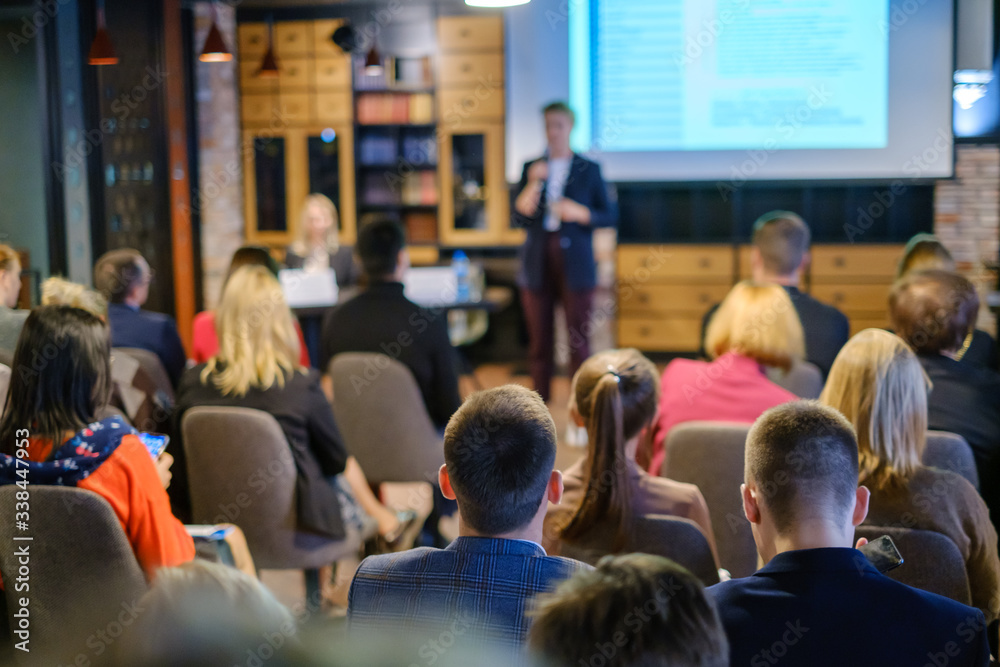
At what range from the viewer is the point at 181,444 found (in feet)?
8.26

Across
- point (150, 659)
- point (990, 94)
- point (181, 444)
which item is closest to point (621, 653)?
point (150, 659)

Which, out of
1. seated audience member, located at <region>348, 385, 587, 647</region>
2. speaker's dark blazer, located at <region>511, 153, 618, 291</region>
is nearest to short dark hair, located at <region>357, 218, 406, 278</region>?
speaker's dark blazer, located at <region>511, 153, 618, 291</region>

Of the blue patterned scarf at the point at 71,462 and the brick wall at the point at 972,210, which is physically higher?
the brick wall at the point at 972,210

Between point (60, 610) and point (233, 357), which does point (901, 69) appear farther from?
point (60, 610)

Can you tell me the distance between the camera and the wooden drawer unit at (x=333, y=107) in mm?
7141

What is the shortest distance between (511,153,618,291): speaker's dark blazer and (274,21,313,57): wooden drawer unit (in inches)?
111

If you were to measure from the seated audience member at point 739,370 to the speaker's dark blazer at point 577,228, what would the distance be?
242cm

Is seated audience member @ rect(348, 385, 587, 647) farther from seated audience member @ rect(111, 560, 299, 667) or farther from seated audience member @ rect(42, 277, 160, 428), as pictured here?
seated audience member @ rect(42, 277, 160, 428)

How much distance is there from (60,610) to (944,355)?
2.18 metres

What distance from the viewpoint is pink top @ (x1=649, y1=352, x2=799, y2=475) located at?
8.23 feet

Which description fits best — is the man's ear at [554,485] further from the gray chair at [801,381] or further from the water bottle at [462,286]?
the water bottle at [462,286]

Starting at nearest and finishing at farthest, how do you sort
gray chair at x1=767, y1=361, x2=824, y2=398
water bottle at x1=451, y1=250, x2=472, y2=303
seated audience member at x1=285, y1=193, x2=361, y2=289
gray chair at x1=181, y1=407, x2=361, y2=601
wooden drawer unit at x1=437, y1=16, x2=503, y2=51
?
gray chair at x1=181, y1=407, x2=361, y2=601 → gray chair at x1=767, y1=361, x2=824, y2=398 → water bottle at x1=451, y1=250, x2=472, y2=303 → seated audience member at x1=285, y1=193, x2=361, y2=289 → wooden drawer unit at x1=437, y1=16, x2=503, y2=51

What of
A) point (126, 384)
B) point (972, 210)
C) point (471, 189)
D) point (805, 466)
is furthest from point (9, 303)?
point (972, 210)

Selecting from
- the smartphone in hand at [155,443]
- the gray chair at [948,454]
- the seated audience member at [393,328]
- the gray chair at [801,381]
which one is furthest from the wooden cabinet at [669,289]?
the smartphone in hand at [155,443]
